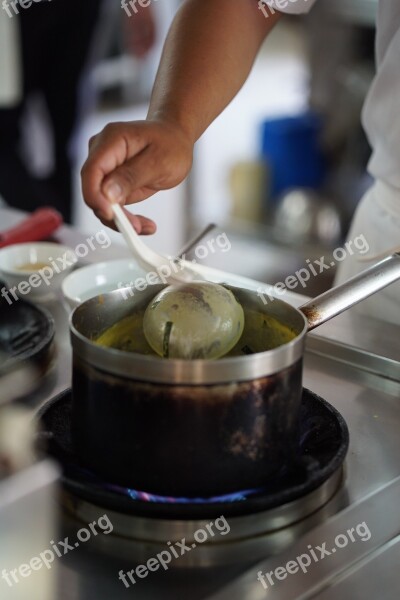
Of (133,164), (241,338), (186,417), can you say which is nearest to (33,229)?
(133,164)

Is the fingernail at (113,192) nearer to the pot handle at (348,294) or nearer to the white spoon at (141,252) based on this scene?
the white spoon at (141,252)

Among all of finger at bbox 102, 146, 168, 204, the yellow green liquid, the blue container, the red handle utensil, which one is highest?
finger at bbox 102, 146, 168, 204

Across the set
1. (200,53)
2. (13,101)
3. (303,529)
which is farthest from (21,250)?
(13,101)

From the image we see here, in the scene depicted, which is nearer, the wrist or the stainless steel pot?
the stainless steel pot

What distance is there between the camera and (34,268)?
1.61 metres

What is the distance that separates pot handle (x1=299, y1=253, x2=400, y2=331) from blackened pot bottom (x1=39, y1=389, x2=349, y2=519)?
0.12m

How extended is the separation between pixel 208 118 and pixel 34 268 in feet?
1.61

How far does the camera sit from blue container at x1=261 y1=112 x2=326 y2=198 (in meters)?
3.58

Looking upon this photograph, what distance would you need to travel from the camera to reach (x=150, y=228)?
116 centimetres

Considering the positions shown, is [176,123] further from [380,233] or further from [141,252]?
[380,233]

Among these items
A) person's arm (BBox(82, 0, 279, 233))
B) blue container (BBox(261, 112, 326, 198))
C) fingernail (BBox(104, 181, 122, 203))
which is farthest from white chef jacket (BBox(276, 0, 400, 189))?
blue container (BBox(261, 112, 326, 198))

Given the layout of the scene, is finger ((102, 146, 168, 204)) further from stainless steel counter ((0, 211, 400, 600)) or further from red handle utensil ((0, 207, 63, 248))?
red handle utensil ((0, 207, 63, 248))

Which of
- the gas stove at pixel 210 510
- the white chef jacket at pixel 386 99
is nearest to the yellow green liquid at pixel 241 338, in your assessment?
the gas stove at pixel 210 510

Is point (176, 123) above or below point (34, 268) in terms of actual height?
above
